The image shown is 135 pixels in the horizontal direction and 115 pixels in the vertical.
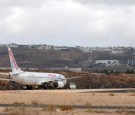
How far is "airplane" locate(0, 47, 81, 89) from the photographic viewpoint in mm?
94050

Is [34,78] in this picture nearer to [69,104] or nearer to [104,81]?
[104,81]

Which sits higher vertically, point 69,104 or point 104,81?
point 69,104

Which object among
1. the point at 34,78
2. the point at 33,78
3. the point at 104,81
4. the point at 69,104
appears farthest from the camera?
the point at 104,81

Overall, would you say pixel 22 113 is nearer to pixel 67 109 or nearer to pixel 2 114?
pixel 2 114

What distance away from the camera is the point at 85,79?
403 feet

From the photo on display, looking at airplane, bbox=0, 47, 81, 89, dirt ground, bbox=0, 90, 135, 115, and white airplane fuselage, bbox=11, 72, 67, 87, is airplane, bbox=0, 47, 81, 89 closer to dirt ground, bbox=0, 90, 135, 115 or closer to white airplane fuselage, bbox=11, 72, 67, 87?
white airplane fuselage, bbox=11, 72, 67, 87

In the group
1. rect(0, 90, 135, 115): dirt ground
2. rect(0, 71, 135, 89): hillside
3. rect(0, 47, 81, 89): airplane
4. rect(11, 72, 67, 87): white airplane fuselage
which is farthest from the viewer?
rect(0, 71, 135, 89): hillside

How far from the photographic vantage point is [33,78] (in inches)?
3738

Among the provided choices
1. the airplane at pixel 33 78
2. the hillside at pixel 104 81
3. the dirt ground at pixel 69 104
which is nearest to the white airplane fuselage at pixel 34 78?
the airplane at pixel 33 78

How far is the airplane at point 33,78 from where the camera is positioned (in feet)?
309

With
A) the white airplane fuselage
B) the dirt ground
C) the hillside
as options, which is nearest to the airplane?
the white airplane fuselage

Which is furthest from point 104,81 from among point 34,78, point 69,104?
point 69,104

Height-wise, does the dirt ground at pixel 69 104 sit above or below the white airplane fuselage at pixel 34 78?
above

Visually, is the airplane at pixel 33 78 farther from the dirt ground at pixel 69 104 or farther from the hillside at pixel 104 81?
the dirt ground at pixel 69 104
